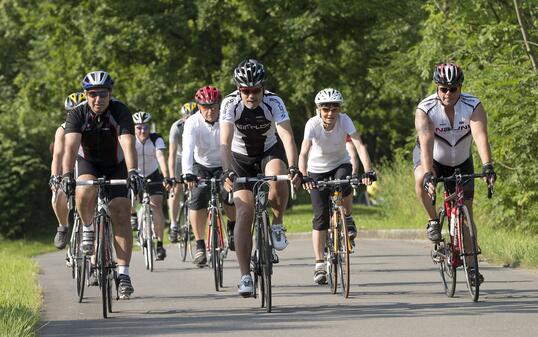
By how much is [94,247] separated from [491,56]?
10.4m

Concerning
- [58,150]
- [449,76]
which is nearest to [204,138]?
[58,150]

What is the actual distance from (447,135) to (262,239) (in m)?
1.93

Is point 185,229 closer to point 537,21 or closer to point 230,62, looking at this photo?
point 537,21

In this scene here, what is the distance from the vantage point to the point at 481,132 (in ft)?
38.7

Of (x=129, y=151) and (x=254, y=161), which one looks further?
(x=254, y=161)

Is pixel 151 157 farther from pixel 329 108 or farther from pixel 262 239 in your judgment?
pixel 262 239

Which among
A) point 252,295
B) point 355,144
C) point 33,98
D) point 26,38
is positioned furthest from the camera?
point 26,38

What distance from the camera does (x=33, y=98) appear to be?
4175 centimetres

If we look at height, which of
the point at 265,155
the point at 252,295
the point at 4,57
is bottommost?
the point at 252,295

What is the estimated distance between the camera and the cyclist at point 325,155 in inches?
534

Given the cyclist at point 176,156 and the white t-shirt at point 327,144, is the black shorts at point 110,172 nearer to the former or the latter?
the white t-shirt at point 327,144

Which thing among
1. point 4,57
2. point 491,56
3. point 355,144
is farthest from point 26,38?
point 355,144

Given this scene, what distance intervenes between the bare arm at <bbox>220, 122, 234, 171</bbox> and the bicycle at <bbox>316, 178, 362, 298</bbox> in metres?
1.20

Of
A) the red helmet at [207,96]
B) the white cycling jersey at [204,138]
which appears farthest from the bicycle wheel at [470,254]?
the white cycling jersey at [204,138]
